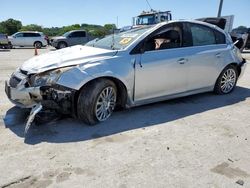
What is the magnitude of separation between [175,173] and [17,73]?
9.75 feet

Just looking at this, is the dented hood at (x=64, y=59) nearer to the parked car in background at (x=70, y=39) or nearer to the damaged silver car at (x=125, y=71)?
the damaged silver car at (x=125, y=71)

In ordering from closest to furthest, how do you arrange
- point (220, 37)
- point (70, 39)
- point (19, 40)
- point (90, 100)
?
1. point (90, 100)
2. point (220, 37)
3. point (70, 39)
4. point (19, 40)

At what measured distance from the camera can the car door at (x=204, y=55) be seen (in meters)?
5.60

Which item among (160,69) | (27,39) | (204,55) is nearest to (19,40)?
(27,39)

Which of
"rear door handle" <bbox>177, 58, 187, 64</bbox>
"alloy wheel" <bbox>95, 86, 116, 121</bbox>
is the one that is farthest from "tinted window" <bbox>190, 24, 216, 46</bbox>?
"alloy wheel" <bbox>95, 86, 116, 121</bbox>

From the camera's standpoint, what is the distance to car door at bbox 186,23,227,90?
560 centimetres

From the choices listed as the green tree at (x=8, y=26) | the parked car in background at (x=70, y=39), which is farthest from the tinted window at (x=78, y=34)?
the green tree at (x=8, y=26)

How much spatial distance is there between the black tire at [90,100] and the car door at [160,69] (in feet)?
2.25

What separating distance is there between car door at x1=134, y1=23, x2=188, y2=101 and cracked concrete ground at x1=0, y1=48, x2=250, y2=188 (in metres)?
0.39

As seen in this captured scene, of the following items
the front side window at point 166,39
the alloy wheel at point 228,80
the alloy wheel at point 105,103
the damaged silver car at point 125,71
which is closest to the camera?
the damaged silver car at point 125,71

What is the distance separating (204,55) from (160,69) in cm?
120

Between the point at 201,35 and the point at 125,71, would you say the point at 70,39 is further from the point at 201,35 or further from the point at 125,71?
the point at 125,71

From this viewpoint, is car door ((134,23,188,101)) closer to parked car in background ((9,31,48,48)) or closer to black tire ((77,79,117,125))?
black tire ((77,79,117,125))

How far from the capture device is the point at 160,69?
5.05m
